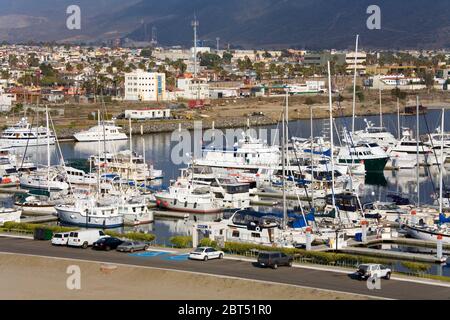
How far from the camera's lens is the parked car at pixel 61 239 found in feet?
83.2

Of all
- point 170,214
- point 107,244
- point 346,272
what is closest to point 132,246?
point 107,244

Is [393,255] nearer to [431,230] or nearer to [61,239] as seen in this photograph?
[431,230]

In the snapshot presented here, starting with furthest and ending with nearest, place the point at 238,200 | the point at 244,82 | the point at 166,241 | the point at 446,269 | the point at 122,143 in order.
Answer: the point at 244,82, the point at 122,143, the point at 238,200, the point at 166,241, the point at 446,269

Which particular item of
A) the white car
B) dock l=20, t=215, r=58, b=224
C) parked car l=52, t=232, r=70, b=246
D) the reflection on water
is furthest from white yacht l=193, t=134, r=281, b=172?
the white car

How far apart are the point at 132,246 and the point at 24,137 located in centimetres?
3904

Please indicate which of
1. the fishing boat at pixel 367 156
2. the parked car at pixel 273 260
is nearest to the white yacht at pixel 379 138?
the fishing boat at pixel 367 156

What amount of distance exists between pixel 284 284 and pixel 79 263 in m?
4.82

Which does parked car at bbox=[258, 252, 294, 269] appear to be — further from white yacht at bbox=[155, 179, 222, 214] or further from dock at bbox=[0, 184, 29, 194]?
dock at bbox=[0, 184, 29, 194]

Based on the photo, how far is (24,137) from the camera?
204ft

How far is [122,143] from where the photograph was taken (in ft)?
215

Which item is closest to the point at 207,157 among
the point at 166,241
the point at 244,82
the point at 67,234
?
the point at 166,241

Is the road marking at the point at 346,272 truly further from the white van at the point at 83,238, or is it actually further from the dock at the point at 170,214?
the dock at the point at 170,214

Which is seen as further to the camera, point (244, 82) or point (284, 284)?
point (244, 82)

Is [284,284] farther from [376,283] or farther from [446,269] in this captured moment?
[446,269]
